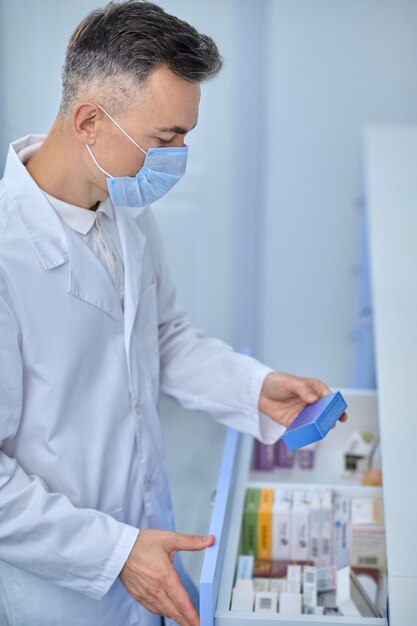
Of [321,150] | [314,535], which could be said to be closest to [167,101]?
[314,535]

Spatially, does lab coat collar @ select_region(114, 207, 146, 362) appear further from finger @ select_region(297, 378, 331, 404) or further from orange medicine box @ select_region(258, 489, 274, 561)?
orange medicine box @ select_region(258, 489, 274, 561)

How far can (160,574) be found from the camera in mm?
1323

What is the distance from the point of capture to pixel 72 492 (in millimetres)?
1480

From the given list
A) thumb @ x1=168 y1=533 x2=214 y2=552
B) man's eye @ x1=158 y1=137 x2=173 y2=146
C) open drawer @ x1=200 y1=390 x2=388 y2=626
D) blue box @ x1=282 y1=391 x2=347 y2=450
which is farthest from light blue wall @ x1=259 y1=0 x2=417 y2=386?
thumb @ x1=168 y1=533 x2=214 y2=552

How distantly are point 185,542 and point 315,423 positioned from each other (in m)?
0.32

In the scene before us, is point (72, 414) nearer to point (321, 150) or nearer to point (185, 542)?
point (185, 542)

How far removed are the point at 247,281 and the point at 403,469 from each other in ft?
8.32

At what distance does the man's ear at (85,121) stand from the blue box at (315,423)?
2.18 ft

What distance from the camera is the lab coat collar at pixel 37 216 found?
1405 mm

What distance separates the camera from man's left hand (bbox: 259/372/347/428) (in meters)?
1.67

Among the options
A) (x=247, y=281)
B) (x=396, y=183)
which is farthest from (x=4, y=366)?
(x=247, y=281)

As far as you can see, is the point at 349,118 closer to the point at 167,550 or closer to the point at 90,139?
the point at 90,139

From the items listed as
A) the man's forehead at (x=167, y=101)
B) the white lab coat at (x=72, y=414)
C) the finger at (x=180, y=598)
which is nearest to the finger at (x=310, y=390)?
the white lab coat at (x=72, y=414)

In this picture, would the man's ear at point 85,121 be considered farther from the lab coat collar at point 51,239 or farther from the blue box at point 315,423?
the blue box at point 315,423
